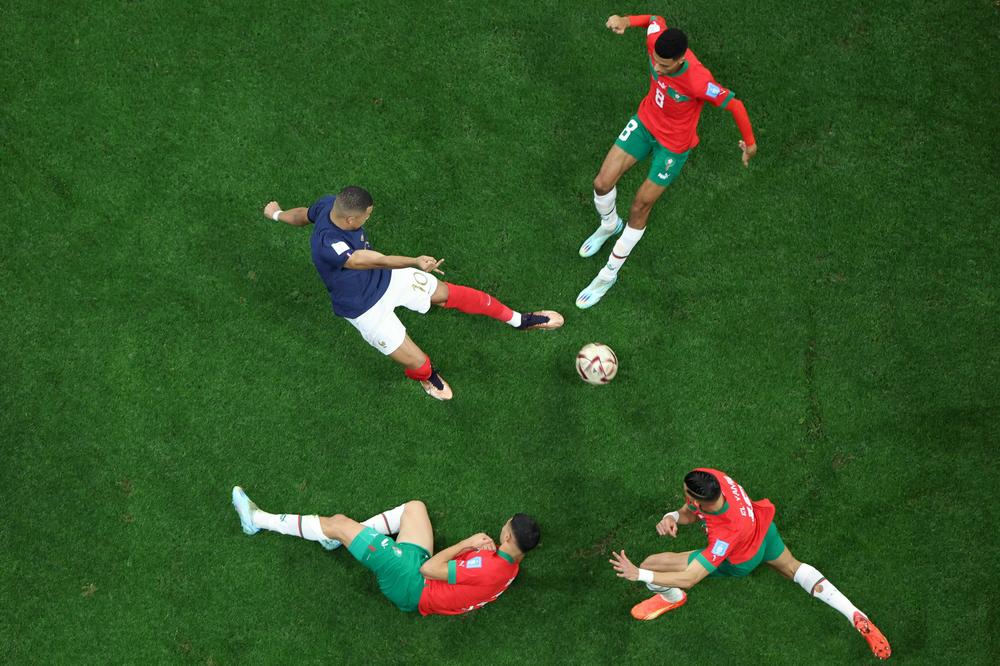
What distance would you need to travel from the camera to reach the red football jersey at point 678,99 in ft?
23.4

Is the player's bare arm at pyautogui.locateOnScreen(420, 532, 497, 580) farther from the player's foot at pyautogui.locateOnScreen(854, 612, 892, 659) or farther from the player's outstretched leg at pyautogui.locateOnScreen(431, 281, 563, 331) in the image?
the player's foot at pyautogui.locateOnScreen(854, 612, 892, 659)

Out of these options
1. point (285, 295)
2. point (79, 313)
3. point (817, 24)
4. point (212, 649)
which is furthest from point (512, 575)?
point (817, 24)

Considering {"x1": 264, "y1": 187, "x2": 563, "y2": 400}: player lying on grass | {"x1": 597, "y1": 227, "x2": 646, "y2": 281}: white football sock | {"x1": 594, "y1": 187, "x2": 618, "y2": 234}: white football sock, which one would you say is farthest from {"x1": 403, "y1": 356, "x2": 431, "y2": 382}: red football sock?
{"x1": 594, "y1": 187, "x2": 618, "y2": 234}: white football sock

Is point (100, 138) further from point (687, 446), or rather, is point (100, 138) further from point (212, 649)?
point (687, 446)

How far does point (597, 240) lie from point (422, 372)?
216 cm

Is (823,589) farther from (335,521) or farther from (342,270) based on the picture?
(342,270)

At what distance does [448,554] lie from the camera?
7.57 metres

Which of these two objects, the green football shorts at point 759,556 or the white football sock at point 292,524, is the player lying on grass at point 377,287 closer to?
the white football sock at point 292,524

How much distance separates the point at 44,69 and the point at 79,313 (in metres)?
2.53

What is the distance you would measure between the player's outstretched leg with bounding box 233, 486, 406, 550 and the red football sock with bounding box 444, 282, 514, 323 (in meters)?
1.91

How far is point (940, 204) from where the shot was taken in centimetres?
868

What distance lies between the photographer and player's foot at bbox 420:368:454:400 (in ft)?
27.0

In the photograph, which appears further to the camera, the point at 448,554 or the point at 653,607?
the point at 653,607

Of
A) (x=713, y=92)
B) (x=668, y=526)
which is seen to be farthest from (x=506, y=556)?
(x=713, y=92)
